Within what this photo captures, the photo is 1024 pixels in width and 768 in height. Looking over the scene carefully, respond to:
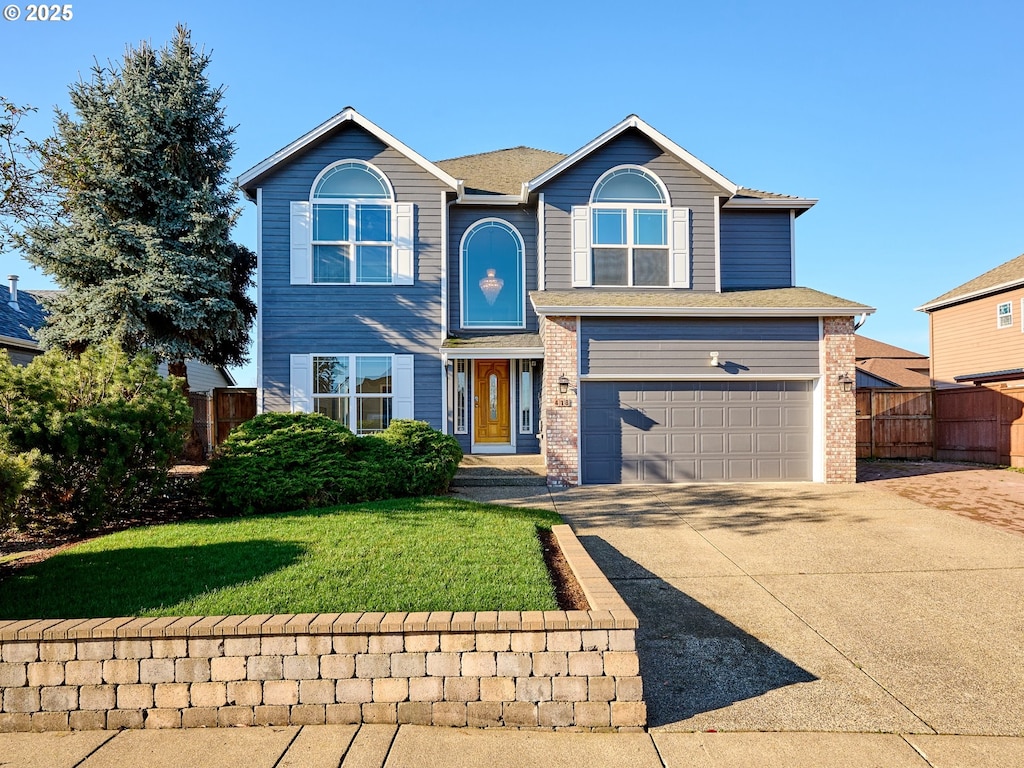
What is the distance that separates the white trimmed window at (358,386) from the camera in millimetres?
12320

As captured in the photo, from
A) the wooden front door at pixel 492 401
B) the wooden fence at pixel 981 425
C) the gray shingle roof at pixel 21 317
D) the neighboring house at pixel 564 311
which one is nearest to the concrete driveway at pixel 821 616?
the neighboring house at pixel 564 311

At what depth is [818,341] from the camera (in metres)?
11.2

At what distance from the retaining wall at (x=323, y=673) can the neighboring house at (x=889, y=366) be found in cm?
2869

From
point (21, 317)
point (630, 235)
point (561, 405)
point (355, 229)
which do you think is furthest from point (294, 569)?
point (21, 317)

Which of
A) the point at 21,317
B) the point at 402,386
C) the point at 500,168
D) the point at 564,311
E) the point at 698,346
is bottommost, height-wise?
the point at 402,386

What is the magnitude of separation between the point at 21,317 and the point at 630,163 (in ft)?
59.7

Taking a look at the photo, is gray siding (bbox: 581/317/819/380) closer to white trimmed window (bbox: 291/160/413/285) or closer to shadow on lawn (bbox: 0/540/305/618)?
white trimmed window (bbox: 291/160/413/285)

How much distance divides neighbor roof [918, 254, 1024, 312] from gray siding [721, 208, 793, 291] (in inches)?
368

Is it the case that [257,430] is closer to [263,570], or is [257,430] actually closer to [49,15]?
[263,570]

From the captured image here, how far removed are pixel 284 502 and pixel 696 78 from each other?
10927 mm

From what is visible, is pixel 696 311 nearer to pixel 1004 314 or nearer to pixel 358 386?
pixel 358 386

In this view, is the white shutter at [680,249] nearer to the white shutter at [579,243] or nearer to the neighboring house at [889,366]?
the white shutter at [579,243]

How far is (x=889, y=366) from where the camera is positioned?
2989 cm

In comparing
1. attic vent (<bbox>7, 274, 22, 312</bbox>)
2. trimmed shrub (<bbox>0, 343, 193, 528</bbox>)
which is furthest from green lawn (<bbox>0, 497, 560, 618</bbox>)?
attic vent (<bbox>7, 274, 22, 312</bbox>)
